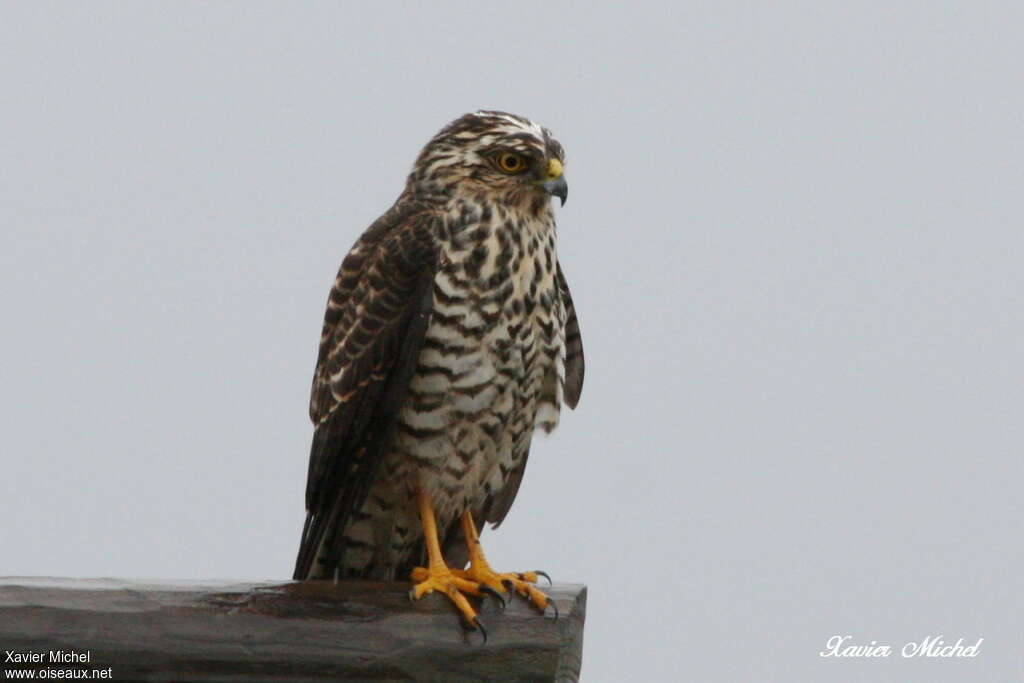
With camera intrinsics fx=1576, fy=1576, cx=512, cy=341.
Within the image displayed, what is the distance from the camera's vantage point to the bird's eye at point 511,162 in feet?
15.0

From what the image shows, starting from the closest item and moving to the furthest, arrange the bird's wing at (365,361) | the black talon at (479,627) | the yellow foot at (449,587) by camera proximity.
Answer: the black talon at (479,627)
the yellow foot at (449,587)
the bird's wing at (365,361)

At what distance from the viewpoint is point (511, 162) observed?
15.0 feet

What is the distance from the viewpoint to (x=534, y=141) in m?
4.56

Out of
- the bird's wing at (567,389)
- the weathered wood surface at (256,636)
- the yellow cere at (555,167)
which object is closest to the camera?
the weathered wood surface at (256,636)

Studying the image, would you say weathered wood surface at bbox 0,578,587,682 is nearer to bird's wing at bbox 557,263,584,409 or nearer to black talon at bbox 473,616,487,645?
black talon at bbox 473,616,487,645

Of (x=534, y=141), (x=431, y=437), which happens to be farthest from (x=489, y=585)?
(x=534, y=141)

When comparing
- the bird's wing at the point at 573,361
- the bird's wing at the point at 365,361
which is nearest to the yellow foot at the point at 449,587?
the bird's wing at the point at 365,361

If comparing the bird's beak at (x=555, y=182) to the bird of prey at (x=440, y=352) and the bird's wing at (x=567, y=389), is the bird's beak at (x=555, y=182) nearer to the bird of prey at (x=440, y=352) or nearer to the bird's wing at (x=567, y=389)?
the bird of prey at (x=440, y=352)

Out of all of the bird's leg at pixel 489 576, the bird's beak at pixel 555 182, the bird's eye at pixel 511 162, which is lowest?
the bird's leg at pixel 489 576

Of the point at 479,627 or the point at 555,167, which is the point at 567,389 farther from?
the point at 479,627

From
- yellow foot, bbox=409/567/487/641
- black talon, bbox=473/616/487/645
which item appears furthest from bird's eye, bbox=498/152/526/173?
black talon, bbox=473/616/487/645

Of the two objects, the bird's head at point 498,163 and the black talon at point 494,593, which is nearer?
the black talon at point 494,593

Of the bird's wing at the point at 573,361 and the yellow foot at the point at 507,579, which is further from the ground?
the bird's wing at the point at 573,361

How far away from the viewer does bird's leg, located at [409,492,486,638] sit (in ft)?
12.0
